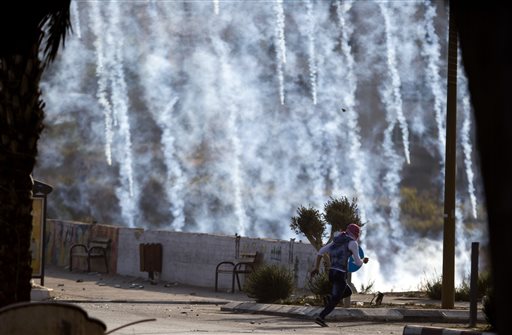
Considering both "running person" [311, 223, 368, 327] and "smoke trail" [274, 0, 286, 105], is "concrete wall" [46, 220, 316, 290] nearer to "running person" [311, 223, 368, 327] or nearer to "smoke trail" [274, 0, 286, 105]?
"running person" [311, 223, 368, 327]

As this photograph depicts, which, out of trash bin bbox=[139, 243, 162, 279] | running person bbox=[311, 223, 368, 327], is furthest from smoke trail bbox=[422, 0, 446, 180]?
running person bbox=[311, 223, 368, 327]

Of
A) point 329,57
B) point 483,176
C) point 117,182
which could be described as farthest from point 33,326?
point 117,182

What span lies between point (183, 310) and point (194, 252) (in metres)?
11.0

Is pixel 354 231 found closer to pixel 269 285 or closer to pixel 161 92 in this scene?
pixel 269 285

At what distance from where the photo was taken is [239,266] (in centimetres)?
2944

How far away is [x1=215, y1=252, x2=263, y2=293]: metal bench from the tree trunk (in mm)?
19196

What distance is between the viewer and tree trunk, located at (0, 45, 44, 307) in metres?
8.95

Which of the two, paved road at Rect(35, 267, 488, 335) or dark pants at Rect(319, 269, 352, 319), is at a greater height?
dark pants at Rect(319, 269, 352, 319)

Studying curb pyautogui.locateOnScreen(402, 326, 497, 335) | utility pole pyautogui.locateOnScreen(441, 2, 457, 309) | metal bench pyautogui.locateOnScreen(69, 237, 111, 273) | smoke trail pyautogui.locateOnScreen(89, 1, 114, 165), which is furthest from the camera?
smoke trail pyautogui.locateOnScreen(89, 1, 114, 165)

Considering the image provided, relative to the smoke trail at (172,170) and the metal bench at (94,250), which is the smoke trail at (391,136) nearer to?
the smoke trail at (172,170)

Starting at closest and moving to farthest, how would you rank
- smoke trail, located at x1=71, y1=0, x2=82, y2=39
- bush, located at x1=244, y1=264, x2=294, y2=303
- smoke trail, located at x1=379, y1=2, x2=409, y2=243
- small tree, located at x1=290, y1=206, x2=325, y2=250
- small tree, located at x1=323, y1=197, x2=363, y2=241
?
bush, located at x1=244, y1=264, x2=294, y2=303 → small tree, located at x1=323, y1=197, x2=363, y2=241 → small tree, located at x1=290, y1=206, x2=325, y2=250 → smoke trail, located at x1=71, y1=0, x2=82, y2=39 → smoke trail, located at x1=379, y1=2, x2=409, y2=243

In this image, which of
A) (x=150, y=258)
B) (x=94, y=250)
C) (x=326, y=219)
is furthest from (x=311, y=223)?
(x=94, y=250)

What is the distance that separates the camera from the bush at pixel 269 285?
22859mm

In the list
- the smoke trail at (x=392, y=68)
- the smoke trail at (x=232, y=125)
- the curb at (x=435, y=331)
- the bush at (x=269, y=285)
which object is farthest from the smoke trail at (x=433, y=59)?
the curb at (x=435, y=331)
